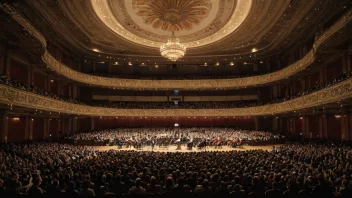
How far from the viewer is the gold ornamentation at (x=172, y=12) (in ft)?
60.6

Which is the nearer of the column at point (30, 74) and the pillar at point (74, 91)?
the column at point (30, 74)

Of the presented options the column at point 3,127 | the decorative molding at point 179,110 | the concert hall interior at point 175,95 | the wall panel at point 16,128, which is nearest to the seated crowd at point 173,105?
the concert hall interior at point 175,95

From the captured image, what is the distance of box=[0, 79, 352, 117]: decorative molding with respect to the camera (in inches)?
555

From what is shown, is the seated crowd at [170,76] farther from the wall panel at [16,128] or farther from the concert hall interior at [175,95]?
the wall panel at [16,128]

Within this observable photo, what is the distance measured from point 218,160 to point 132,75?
83.1 ft

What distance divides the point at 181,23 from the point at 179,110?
12.5 m

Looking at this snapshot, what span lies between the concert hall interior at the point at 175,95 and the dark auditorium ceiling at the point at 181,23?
0.13m

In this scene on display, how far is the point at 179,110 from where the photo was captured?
31.5 metres

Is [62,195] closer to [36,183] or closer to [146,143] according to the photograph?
[36,183]

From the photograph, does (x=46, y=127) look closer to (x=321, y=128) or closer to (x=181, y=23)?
(x=181, y=23)

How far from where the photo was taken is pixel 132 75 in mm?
34562

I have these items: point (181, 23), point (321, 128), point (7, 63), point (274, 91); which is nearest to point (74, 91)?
point (7, 63)

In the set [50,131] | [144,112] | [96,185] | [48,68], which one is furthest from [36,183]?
[144,112]

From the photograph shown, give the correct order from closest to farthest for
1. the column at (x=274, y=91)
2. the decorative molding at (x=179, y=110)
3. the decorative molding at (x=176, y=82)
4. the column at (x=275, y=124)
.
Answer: the decorative molding at (x=179, y=110) → the decorative molding at (x=176, y=82) → the column at (x=275, y=124) → the column at (x=274, y=91)
